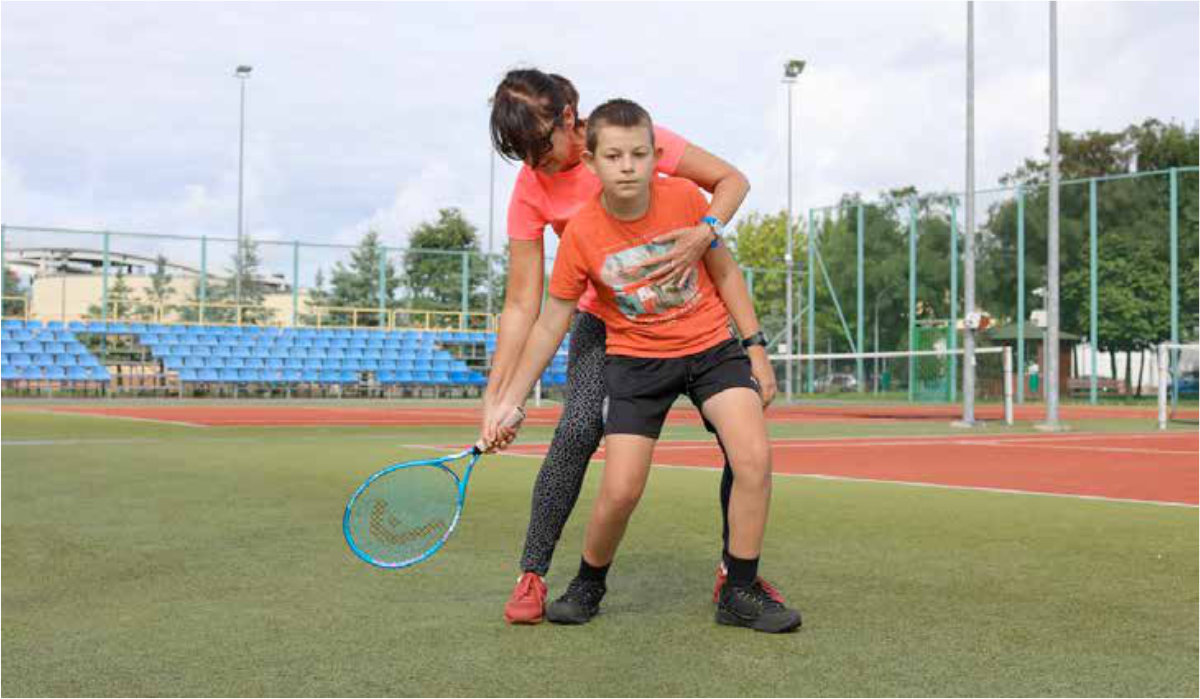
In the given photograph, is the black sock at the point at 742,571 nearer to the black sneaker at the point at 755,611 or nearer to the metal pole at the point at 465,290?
the black sneaker at the point at 755,611

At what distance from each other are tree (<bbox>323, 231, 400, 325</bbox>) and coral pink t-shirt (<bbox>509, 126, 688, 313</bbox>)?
141 ft

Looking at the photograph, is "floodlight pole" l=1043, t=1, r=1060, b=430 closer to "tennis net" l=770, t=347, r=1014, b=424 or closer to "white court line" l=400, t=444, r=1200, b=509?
"white court line" l=400, t=444, r=1200, b=509

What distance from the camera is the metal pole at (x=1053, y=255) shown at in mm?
20984

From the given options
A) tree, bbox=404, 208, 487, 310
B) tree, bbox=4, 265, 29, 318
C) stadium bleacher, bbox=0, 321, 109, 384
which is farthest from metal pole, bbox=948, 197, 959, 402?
tree, bbox=4, 265, 29, 318

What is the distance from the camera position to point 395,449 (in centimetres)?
1444

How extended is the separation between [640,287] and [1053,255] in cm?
1827

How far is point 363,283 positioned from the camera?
49.6 metres

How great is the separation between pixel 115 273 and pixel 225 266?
3835 mm

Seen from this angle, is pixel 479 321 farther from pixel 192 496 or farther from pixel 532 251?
pixel 532 251

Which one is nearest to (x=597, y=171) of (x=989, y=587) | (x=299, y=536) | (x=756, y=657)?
(x=756, y=657)

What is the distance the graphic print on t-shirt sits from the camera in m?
4.34

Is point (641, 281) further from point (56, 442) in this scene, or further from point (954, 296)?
point (954, 296)

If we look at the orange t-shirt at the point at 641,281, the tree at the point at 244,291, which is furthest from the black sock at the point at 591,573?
the tree at the point at 244,291

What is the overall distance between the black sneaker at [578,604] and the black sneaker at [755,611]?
0.43 m
